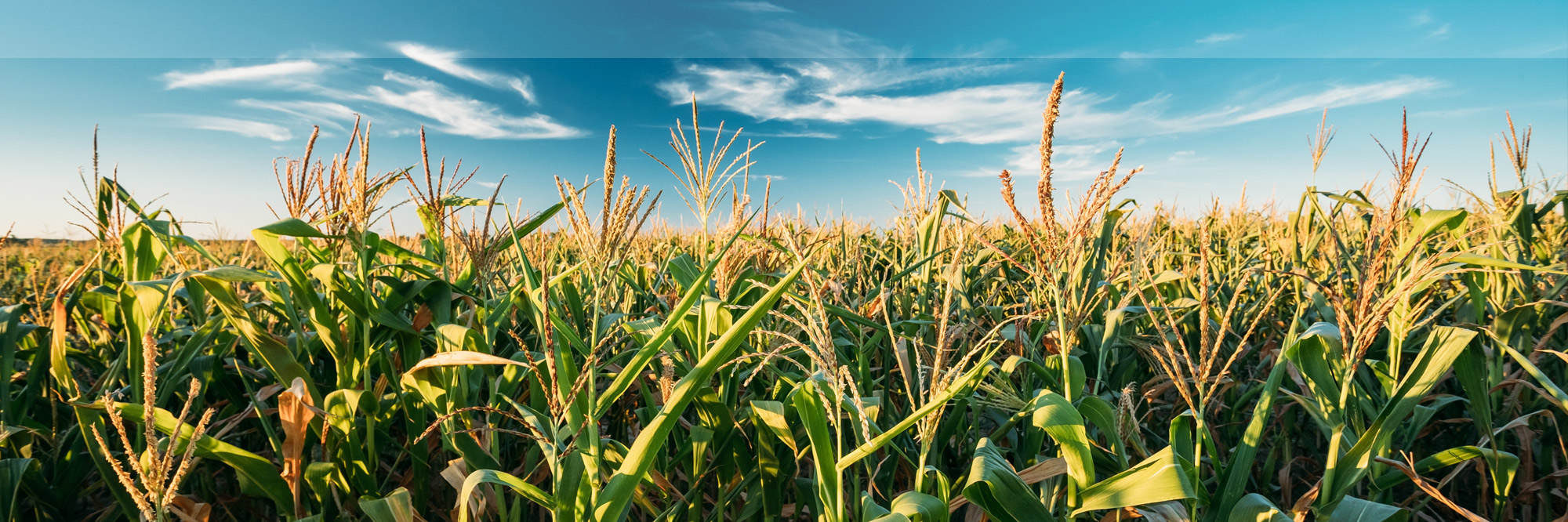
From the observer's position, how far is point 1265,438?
2.24 metres

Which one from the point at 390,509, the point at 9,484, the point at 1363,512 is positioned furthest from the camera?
the point at 9,484

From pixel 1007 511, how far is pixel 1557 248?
3407 mm

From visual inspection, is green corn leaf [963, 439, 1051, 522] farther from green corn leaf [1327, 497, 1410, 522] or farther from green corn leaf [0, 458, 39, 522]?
green corn leaf [0, 458, 39, 522]

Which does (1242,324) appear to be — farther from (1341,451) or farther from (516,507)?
(516,507)

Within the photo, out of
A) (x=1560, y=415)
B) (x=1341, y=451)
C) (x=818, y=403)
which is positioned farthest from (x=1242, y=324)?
(x=818, y=403)

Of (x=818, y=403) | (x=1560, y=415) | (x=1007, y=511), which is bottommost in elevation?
(x=1560, y=415)

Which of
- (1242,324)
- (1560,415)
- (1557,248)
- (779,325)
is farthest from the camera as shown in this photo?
(1557,248)

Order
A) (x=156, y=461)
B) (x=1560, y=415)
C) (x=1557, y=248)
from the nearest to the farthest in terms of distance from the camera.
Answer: (x=156, y=461) → (x=1560, y=415) → (x=1557, y=248)

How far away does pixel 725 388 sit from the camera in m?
1.41

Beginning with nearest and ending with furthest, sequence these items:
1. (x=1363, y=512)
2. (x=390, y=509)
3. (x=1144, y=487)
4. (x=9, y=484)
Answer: (x=1144, y=487) → (x=1363, y=512) → (x=390, y=509) → (x=9, y=484)

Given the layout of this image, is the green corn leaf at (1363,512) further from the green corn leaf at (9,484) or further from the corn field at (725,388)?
the green corn leaf at (9,484)

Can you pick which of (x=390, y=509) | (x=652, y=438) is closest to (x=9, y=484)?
(x=390, y=509)

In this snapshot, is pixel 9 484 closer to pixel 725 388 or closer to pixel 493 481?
pixel 493 481

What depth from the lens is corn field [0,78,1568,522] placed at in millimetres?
1030
